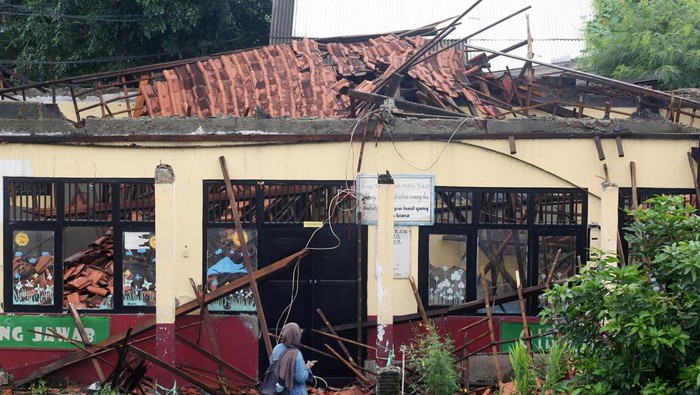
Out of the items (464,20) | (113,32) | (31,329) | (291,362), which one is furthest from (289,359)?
(113,32)

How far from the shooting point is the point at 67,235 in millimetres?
11312

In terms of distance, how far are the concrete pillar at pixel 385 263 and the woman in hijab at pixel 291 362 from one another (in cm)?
208

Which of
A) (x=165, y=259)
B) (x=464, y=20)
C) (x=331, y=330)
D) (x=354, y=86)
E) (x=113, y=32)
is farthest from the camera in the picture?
(x=113, y=32)

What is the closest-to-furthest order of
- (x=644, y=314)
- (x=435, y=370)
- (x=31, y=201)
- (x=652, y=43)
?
(x=644, y=314) < (x=435, y=370) < (x=31, y=201) < (x=652, y=43)

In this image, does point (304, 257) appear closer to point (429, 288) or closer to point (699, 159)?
point (429, 288)

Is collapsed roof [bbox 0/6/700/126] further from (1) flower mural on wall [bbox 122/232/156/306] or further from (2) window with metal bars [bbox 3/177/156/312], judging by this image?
(1) flower mural on wall [bbox 122/232/156/306]

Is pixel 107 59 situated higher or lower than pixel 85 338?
higher

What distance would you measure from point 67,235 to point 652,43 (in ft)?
39.6

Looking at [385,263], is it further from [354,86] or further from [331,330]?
[354,86]

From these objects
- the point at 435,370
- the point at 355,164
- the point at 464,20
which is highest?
the point at 464,20

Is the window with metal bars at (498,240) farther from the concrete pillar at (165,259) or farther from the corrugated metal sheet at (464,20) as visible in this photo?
the corrugated metal sheet at (464,20)

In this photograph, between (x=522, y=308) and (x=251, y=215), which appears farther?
Answer: (x=251, y=215)

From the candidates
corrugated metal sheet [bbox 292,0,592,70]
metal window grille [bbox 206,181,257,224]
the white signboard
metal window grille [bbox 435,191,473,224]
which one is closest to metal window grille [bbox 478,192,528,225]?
metal window grille [bbox 435,191,473,224]

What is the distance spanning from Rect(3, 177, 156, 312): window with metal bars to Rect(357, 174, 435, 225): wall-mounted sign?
2.63 meters
